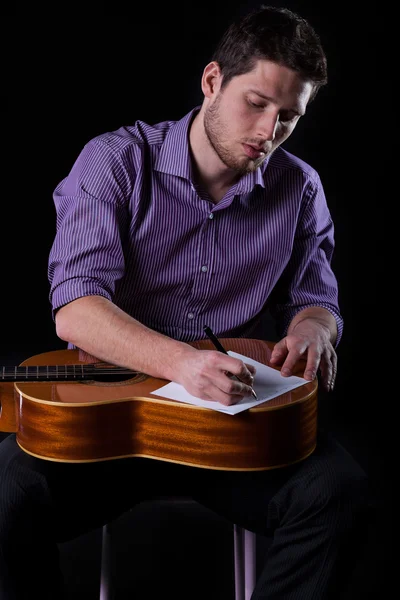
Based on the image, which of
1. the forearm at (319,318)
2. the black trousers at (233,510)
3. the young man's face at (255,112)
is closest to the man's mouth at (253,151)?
the young man's face at (255,112)

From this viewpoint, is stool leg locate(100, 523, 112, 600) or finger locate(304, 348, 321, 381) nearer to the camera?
finger locate(304, 348, 321, 381)

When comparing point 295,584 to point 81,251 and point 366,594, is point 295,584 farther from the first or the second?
point 81,251

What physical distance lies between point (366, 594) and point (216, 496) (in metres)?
0.71

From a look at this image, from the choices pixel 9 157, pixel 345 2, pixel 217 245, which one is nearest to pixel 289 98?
pixel 217 245

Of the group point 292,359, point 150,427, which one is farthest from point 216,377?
point 292,359

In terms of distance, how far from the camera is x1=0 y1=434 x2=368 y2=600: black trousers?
5.52 feet

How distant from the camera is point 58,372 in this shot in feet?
5.85

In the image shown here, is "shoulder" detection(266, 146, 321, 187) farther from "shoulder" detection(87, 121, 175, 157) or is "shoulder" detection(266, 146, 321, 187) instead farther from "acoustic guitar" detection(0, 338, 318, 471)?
"acoustic guitar" detection(0, 338, 318, 471)

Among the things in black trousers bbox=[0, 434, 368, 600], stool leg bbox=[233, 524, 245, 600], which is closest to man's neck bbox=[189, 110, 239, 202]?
black trousers bbox=[0, 434, 368, 600]

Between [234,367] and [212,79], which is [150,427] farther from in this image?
[212,79]

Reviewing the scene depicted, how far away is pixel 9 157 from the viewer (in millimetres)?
2713

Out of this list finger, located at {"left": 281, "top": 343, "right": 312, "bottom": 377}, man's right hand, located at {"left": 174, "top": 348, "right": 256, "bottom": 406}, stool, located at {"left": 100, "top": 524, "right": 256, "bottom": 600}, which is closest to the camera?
man's right hand, located at {"left": 174, "top": 348, "right": 256, "bottom": 406}

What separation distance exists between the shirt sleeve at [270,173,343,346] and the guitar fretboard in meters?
0.64

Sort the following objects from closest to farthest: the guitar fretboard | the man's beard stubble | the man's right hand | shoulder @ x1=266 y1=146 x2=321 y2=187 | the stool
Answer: the man's right hand, the guitar fretboard, the stool, the man's beard stubble, shoulder @ x1=266 y1=146 x2=321 y2=187
